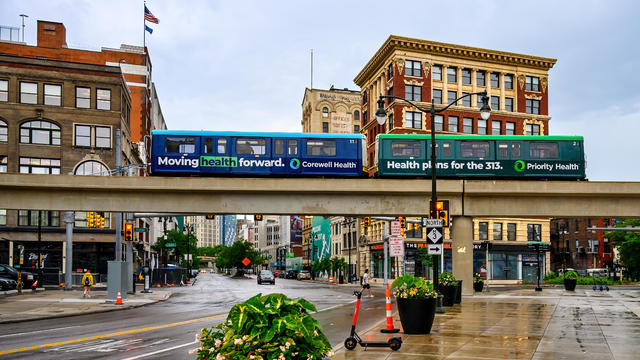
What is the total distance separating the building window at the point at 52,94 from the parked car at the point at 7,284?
71.7 ft

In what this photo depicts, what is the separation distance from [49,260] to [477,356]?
184ft

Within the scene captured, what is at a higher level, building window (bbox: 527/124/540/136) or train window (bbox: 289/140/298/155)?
building window (bbox: 527/124/540/136)

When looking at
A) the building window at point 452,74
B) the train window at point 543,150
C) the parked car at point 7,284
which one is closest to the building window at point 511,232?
the building window at point 452,74

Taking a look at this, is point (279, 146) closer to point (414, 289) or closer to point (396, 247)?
point (396, 247)

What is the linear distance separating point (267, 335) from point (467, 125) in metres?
70.3

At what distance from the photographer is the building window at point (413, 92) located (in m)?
69.3

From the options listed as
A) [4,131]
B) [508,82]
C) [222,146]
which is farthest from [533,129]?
[4,131]

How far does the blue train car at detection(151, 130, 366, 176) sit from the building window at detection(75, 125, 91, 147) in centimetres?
2837

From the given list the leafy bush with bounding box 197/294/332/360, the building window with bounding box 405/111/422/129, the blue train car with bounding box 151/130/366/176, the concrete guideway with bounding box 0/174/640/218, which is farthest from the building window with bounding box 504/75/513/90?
the leafy bush with bounding box 197/294/332/360

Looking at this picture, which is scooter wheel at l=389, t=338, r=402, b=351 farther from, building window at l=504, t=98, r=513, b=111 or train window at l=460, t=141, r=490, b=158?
building window at l=504, t=98, r=513, b=111

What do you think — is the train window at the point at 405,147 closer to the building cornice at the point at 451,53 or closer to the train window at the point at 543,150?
the train window at the point at 543,150

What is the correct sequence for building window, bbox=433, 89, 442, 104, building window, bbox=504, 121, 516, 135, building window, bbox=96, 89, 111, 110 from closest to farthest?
building window, bbox=96, 89, 111, 110
building window, bbox=433, 89, 442, 104
building window, bbox=504, 121, 516, 135

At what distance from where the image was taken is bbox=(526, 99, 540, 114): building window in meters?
75.6

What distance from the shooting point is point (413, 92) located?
69.8 meters
